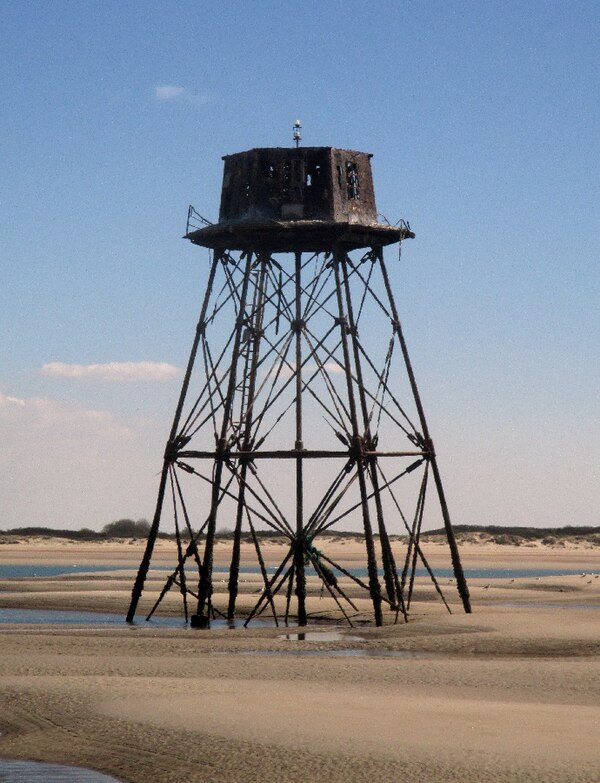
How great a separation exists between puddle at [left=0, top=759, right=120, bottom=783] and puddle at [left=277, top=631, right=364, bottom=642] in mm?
14223

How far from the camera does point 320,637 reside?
101 feet

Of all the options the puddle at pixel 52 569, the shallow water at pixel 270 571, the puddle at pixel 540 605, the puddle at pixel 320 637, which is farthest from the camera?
the puddle at pixel 52 569

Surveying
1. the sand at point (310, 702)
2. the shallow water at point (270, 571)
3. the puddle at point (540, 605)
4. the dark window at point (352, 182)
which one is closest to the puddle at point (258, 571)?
the shallow water at point (270, 571)

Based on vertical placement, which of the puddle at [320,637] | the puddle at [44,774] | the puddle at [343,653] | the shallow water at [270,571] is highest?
the shallow water at [270,571]

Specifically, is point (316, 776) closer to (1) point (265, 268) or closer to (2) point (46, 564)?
(1) point (265, 268)

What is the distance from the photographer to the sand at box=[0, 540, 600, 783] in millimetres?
15656

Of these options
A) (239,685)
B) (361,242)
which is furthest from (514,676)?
(361,242)

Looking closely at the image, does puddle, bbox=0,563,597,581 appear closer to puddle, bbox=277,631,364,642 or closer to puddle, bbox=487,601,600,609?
puddle, bbox=487,601,600,609

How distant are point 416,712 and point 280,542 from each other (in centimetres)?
11961

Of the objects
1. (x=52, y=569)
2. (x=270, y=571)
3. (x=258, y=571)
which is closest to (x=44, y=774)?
(x=270, y=571)

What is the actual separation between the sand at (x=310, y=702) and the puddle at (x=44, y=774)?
251mm

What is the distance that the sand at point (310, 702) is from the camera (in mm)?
15656

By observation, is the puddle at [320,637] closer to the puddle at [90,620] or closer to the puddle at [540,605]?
the puddle at [90,620]

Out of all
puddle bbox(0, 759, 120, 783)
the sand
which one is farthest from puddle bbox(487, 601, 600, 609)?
puddle bbox(0, 759, 120, 783)
